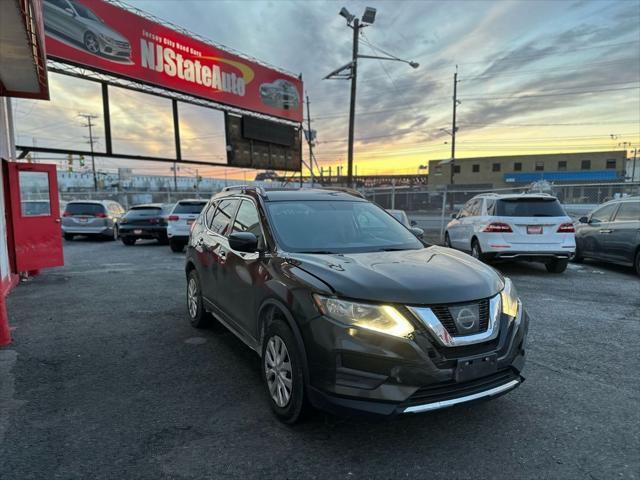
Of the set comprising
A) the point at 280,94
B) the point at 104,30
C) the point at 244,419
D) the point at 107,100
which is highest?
the point at 104,30

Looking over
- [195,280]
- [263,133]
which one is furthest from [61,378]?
[263,133]

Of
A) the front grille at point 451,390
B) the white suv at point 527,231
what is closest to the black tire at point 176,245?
the white suv at point 527,231

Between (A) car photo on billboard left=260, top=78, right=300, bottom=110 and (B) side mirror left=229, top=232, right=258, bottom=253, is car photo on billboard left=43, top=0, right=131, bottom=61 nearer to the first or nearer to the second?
(A) car photo on billboard left=260, top=78, right=300, bottom=110

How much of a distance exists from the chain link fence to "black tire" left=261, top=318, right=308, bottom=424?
815cm

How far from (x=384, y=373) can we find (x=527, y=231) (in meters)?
7.17

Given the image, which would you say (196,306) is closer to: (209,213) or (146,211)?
(209,213)

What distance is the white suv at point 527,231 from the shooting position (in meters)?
8.52

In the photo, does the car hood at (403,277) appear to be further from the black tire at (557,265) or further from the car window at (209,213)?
the black tire at (557,265)

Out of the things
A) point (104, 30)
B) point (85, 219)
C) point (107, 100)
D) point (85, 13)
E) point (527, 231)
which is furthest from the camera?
point (85, 219)

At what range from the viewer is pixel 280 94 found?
73.8ft

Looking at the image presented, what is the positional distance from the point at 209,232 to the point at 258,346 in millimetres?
2020

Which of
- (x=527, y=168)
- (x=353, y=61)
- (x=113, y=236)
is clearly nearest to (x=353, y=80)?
(x=353, y=61)

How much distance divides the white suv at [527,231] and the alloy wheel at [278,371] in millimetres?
6773

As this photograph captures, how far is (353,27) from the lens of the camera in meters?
15.4
